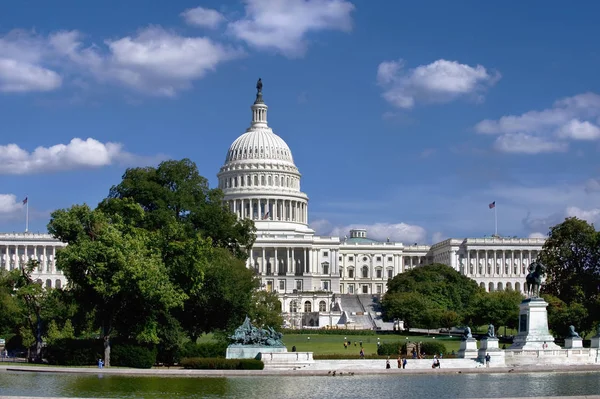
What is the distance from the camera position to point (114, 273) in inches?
2436

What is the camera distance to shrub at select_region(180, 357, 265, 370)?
58.2 metres

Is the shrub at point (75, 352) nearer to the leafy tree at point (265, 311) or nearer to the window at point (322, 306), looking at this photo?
the leafy tree at point (265, 311)

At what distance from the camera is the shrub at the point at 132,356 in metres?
60.4

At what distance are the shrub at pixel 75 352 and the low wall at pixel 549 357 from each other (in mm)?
25821

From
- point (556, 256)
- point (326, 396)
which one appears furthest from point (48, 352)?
point (556, 256)

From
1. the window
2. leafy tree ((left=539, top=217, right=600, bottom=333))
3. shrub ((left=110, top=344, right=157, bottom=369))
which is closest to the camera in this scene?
shrub ((left=110, top=344, right=157, bottom=369))

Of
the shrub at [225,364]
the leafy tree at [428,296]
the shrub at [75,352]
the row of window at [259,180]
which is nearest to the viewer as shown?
the shrub at [225,364]

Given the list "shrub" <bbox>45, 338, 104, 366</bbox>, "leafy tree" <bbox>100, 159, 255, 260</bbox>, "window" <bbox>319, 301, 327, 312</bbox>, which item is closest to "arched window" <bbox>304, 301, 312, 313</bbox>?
"window" <bbox>319, 301, 327, 312</bbox>

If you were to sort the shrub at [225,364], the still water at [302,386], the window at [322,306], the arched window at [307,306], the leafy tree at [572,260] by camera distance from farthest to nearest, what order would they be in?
the arched window at [307,306] < the window at [322,306] < the leafy tree at [572,260] < the shrub at [225,364] < the still water at [302,386]

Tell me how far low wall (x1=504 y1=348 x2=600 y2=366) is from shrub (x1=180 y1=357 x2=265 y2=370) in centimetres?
1676

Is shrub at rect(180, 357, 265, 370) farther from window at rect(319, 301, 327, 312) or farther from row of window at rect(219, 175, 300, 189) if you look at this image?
row of window at rect(219, 175, 300, 189)

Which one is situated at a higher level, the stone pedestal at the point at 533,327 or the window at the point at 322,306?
the window at the point at 322,306

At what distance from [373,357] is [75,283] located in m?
20.3

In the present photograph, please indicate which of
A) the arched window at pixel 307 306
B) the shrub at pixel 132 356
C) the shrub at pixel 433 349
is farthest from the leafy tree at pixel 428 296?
the shrub at pixel 132 356
